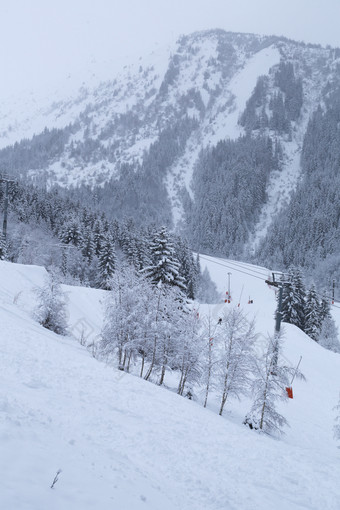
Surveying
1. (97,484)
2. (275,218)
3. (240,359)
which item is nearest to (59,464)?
(97,484)

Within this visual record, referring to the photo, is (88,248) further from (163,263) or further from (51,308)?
(51,308)

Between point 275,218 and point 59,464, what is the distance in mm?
190901

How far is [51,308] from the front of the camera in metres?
21.5

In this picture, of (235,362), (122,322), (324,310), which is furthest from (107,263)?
(324,310)

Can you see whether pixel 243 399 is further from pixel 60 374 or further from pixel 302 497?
pixel 60 374

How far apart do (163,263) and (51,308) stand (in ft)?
33.4

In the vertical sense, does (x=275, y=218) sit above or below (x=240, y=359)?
above

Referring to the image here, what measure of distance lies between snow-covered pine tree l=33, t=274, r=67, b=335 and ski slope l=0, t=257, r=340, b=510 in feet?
16.3

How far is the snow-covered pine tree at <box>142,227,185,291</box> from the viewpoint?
1067 inches

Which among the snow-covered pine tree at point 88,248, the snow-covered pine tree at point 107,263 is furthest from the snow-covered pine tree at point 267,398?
the snow-covered pine tree at point 88,248

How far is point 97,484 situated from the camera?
5676 millimetres

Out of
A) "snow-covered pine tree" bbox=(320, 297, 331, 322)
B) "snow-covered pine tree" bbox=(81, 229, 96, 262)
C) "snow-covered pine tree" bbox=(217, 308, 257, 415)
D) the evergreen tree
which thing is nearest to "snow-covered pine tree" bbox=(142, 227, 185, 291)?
A: "snow-covered pine tree" bbox=(217, 308, 257, 415)

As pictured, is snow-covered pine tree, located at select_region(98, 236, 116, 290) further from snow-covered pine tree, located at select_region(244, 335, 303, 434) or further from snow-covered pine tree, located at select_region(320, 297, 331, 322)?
snow-covered pine tree, located at select_region(244, 335, 303, 434)

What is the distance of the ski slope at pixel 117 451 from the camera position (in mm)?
5363
